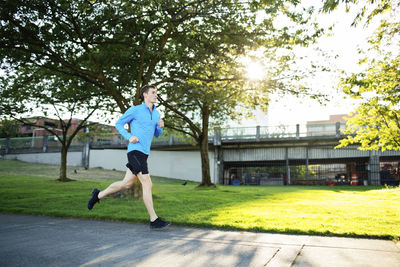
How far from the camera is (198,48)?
9406 mm

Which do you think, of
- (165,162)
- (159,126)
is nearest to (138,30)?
(159,126)

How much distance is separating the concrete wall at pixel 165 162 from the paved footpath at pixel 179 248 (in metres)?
29.1

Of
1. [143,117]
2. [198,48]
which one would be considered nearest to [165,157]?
[198,48]

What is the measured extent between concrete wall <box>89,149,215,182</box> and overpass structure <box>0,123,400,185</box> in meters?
0.13

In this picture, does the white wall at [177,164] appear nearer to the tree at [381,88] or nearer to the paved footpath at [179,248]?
the tree at [381,88]

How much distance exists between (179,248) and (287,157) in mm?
29078

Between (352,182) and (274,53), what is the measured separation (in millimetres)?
23353

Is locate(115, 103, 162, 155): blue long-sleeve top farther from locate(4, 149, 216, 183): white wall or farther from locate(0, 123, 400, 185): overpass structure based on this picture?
locate(4, 149, 216, 183): white wall

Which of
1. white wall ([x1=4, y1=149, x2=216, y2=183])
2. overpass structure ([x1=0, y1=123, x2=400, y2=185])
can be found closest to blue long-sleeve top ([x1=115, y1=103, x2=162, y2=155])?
overpass structure ([x1=0, y1=123, x2=400, y2=185])

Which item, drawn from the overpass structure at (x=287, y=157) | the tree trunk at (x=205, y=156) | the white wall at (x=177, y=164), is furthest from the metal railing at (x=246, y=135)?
the tree trunk at (x=205, y=156)

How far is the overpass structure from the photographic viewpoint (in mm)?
28258

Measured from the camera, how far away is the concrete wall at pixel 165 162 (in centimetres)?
3375

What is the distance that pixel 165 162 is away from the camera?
34906 millimetres

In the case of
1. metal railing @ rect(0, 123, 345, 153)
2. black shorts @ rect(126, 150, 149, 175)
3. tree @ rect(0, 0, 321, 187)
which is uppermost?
tree @ rect(0, 0, 321, 187)
